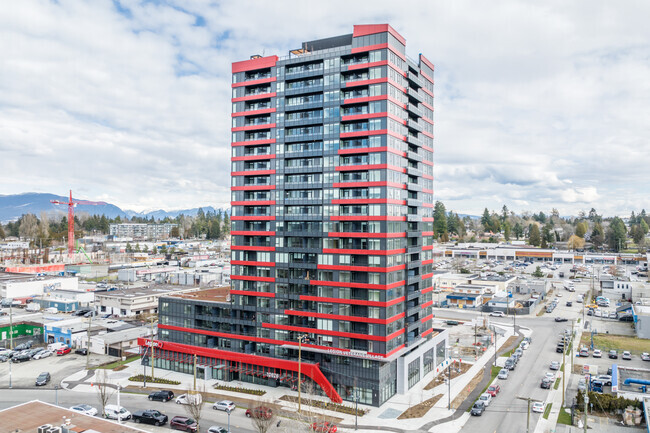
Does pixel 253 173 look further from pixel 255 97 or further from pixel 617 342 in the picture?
pixel 617 342

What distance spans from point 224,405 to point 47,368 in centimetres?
4348

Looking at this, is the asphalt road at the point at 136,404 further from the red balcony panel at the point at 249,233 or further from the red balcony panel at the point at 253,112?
the red balcony panel at the point at 253,112

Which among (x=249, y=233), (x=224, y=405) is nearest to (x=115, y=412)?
(x=224, y=405)

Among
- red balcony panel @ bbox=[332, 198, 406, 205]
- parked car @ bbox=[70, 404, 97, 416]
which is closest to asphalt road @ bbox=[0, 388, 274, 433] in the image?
parked car @ bbox=[70, 404, 97, 416]

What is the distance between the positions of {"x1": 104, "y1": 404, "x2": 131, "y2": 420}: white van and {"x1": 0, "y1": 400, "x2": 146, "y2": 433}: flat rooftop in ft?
29.0

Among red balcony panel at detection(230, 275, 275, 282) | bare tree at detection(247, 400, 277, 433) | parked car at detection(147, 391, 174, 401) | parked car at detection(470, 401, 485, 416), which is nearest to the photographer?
bare tree at detection(247, 400, 277, 433)

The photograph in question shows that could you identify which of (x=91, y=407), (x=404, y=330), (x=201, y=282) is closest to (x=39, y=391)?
(x=91, y=407)

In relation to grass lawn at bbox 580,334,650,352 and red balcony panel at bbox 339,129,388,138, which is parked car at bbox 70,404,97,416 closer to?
red balcony panel at bbox 339,129,388,138

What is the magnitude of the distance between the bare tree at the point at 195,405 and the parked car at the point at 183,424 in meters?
0.70

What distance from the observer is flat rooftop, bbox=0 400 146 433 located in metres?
44.7

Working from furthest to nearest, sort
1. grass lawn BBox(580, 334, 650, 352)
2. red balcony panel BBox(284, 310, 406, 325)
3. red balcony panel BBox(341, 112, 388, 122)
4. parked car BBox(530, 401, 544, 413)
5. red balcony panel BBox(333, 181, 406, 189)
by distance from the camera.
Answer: grass lawn BBox(580, 334, 650, 352) → red balcony panel BBox(341, 112, 388, 122) → red balcony panel BBox(333, 181, 406, 189) → red balcony panel BBox(284, 310, 406, 325) → parked car BBox(530, 401, 544, 413)

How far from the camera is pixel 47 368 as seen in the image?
81.8 metres

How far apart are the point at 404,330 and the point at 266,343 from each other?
22.7m

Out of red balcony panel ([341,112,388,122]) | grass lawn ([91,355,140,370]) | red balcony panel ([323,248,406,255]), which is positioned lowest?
grass lawn ([91,355,140,370])
